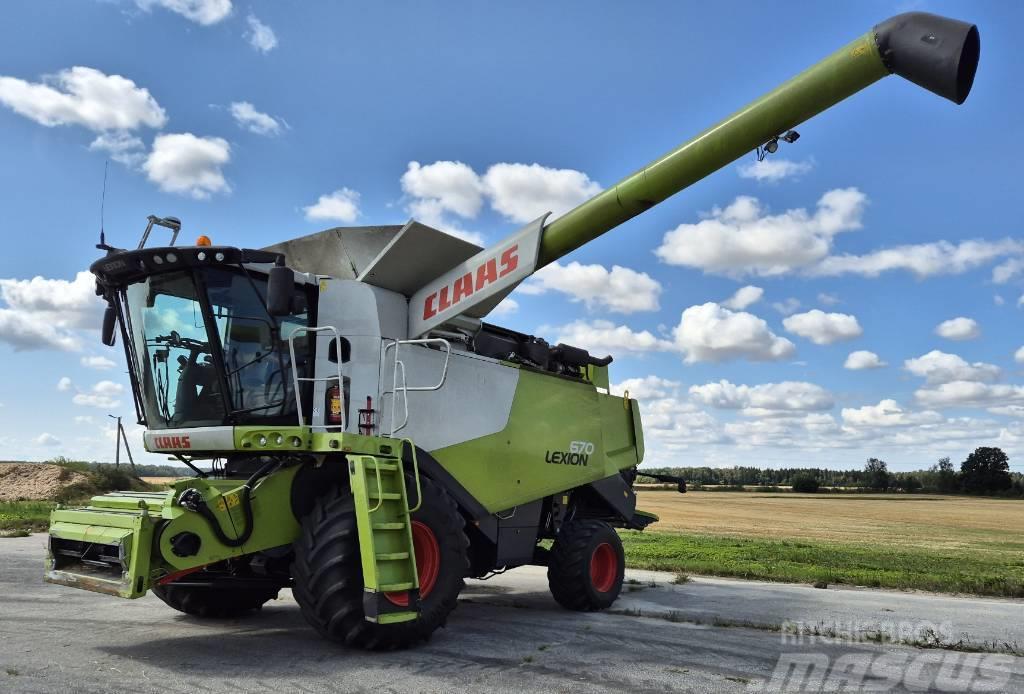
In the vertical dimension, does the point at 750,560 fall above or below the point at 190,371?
below

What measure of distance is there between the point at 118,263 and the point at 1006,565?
55.3 feet

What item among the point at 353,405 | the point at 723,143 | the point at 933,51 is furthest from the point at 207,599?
the point at 933,51

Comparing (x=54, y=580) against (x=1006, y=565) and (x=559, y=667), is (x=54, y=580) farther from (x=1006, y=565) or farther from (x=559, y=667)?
(x=1006, y=565)

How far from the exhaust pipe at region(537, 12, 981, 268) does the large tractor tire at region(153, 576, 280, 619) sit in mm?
4332

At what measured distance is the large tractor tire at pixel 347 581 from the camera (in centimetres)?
564

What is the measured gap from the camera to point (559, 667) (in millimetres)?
5699

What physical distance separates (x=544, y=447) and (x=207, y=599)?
3710mm

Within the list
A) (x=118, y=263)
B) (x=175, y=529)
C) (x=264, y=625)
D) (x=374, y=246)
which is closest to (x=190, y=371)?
(x=118, y=263)

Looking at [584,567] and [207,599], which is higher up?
[584,567]

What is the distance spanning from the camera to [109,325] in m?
7.04

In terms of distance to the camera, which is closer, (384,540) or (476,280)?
(384,540)

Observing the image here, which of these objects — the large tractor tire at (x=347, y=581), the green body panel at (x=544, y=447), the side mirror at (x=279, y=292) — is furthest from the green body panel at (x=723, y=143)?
the large tractor tire at (x=347, y=581)

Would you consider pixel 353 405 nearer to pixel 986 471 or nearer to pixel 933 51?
pixel 933 51

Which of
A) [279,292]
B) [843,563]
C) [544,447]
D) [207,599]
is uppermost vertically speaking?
[279,292]
